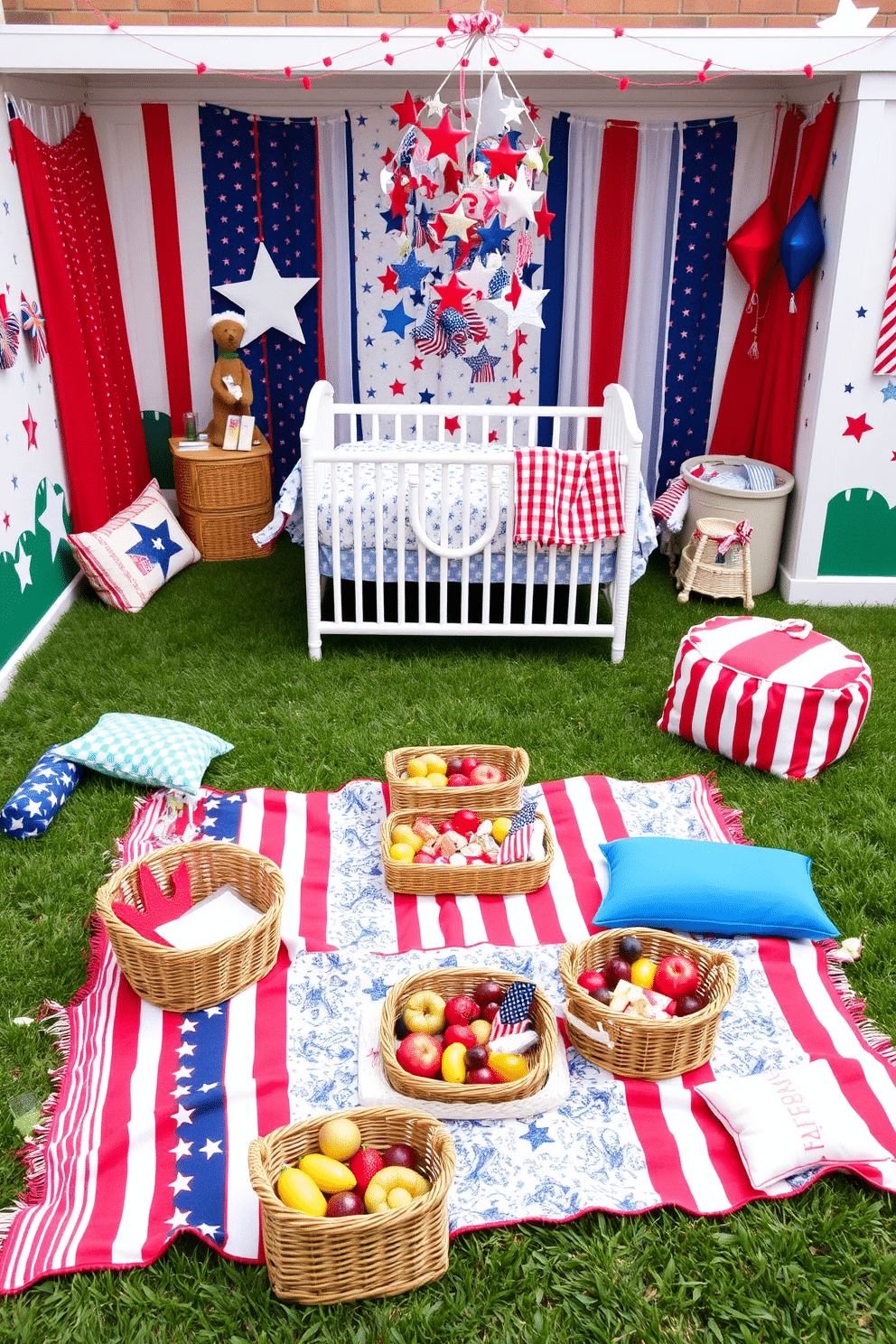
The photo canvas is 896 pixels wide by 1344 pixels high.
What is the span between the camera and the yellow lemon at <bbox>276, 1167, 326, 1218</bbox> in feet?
5.65

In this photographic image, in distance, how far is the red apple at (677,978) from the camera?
7.36ft

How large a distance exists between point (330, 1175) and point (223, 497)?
3735mm

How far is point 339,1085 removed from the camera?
2162mm

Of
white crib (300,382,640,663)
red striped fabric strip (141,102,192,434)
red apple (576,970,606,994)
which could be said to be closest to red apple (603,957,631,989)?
red apple (576,970,606,994)

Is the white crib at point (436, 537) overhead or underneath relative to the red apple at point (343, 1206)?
overhead

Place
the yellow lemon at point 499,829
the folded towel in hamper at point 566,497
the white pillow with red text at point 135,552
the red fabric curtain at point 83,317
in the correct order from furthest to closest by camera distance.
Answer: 1. the white pillow with red text at point 135,552
2. the red fabric curtain at point 83,317
3. the folded towel in hamper at point 566,497
4. the yellow lemon at point 499,829

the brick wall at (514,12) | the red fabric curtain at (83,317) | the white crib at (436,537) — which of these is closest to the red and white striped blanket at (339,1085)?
the white crib at (436,537)

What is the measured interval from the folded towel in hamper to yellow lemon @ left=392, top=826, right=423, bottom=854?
1355mm

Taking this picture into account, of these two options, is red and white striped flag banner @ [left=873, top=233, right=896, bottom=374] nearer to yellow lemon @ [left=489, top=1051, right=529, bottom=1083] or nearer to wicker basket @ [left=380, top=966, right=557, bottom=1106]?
wicker basket @ [left=380, top=966, right=557, bottom=1106]

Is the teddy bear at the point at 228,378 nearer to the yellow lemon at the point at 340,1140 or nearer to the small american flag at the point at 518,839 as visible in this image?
the small american flag at the point at 518,839

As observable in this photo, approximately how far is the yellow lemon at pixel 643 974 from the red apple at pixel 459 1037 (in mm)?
377

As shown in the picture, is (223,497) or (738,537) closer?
(738,537)

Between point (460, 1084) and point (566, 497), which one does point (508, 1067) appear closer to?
point (460, 1084)

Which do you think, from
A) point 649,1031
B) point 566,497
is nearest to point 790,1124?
point 649,1031
